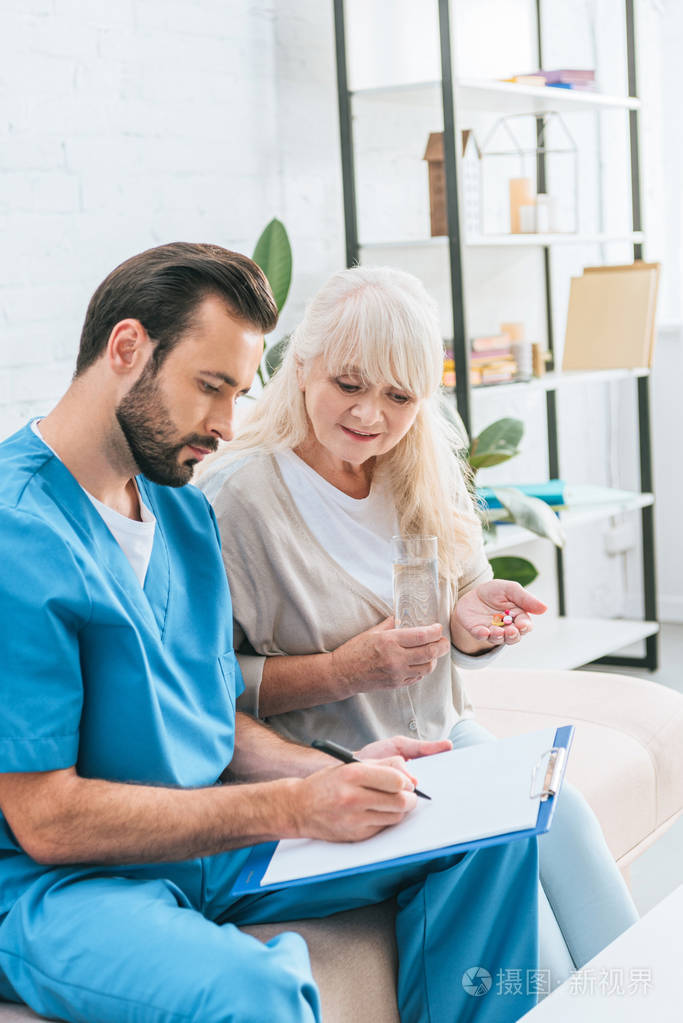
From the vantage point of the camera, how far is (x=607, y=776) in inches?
Answer: 75.8

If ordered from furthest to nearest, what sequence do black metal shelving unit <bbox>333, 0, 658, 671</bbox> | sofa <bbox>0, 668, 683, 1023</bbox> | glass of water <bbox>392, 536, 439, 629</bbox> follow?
black metal shelving unit <bbox>333, 0, 658, 671</bbox>
glass of water <bbox>392, 536, 439, 629</bbox>
sofa <bbox>0, 668, 683, 1023</bbox>

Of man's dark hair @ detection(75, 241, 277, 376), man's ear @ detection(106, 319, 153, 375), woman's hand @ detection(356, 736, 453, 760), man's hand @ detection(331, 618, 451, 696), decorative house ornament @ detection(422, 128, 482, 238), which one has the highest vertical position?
decorative house ornament @ detection(422, 128, 482, 238)

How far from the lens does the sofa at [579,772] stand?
137cm

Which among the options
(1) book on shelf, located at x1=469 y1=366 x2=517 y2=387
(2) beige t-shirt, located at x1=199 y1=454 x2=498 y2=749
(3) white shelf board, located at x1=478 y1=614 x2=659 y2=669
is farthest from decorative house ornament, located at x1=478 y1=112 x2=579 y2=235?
(2) beige t-shirt, located at x1=199 y1=454 x2=498 y2=749

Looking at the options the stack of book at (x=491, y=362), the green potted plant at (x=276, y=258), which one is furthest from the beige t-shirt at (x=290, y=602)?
the stack of book at (x=491, y=362)

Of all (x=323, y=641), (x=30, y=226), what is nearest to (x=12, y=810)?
(x=323, y=641)

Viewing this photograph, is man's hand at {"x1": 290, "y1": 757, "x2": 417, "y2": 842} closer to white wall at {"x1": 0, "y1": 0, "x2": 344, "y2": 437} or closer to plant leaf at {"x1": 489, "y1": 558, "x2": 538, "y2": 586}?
white wall at {"x1": 0, "y1": 0, "x2": 344, "y2": 437}

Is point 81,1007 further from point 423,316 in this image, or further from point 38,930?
point 423,316

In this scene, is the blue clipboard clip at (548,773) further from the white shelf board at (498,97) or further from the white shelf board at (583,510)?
the white shelf board at (498,97)

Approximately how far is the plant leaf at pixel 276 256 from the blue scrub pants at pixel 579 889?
1.59 m

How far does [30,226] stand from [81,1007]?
175cm

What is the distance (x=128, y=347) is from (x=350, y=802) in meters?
0.51

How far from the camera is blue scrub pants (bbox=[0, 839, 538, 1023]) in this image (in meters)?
1.12

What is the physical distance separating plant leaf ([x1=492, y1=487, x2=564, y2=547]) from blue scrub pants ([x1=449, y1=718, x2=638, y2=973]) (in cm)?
149
